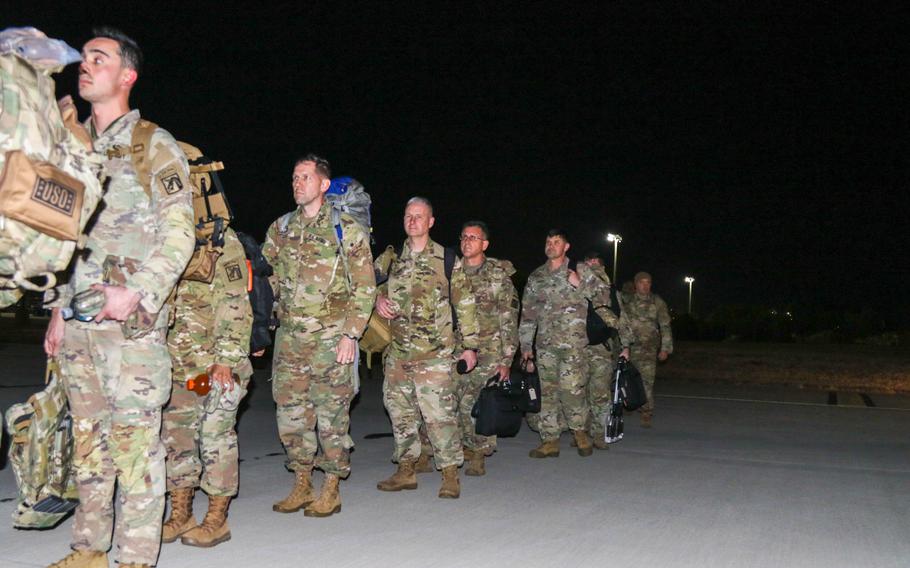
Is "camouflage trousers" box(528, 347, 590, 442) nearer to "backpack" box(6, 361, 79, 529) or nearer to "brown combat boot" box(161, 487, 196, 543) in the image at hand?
"brown combat boot" box(161, 487, 196, 543)

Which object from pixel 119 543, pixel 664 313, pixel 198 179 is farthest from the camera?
pixel 664 313

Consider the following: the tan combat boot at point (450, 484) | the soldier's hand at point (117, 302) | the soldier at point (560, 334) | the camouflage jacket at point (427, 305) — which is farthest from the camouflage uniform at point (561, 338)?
the soldier's hand at point (117, 302)

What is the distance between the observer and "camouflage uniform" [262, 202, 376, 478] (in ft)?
18.7

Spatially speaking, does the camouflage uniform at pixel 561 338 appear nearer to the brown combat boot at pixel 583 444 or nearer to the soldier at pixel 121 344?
the brown combat boot at pixel 583 444

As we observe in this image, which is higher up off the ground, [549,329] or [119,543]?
[549,329]

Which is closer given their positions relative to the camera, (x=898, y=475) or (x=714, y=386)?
(x=898, y=475)

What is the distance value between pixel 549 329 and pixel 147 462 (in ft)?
17.3

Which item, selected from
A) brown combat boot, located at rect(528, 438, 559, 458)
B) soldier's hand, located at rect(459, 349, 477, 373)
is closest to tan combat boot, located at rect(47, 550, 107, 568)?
soldier's hand, located at rect(459, 349, 477, 373)

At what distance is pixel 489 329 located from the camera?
8.02 meters

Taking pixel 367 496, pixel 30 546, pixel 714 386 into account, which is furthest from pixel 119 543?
pixel 714 386

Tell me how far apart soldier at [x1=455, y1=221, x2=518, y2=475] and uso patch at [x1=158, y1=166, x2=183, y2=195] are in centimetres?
417

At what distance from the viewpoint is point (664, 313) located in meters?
11.8

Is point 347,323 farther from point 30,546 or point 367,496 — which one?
point 30,546

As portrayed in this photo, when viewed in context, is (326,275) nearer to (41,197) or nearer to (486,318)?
(486,318)
